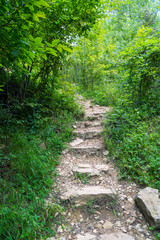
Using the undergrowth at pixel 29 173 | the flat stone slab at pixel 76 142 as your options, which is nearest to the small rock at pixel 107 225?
the undergrowth at pixel 29 173

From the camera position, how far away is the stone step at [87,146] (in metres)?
3.76

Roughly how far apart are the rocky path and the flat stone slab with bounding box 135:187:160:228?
4.3 inches

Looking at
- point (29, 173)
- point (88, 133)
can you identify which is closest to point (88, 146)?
point (88, 133)

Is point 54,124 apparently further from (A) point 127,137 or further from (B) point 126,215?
(B) point 126,215

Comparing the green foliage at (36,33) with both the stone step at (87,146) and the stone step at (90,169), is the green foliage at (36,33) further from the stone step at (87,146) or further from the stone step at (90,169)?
the stone step at (90,169)

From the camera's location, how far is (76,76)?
36.0ft

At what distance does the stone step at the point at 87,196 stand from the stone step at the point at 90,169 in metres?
0.44

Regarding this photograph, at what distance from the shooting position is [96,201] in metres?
2.43

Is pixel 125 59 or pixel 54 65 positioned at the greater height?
pixel 125 59

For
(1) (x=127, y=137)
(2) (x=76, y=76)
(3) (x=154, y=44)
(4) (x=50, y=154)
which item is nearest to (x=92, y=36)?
(3) (x=154, y=44)

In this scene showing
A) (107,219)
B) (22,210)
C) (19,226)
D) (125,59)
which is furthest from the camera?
(125,59)

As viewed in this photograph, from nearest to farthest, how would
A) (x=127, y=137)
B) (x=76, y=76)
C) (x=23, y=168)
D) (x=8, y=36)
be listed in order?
(x=8, y=36) < (x=23, y=168) < (x=127, y=137) < (x=76, y=76)

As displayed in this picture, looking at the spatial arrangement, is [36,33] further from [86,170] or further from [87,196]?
[87,196]

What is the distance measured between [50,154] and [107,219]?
64.0 inches
